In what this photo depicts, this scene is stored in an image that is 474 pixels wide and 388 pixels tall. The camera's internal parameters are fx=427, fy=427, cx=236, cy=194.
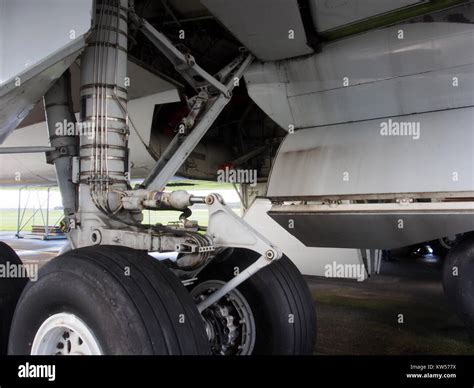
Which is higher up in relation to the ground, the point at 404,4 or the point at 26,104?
the point at 404,4

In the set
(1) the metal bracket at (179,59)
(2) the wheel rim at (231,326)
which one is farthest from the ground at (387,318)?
(1) the metal bracket at (179,59)

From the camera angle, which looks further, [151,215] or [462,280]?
[151,215]

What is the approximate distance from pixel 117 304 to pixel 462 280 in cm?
264

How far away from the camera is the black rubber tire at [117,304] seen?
1306 millimetres

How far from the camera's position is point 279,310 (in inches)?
79.5

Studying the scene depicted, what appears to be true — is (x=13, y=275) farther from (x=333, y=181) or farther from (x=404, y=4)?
(x=404, y=4)

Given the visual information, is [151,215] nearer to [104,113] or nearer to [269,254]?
[104,113]

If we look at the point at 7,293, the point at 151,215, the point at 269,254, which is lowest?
the point at 7,293

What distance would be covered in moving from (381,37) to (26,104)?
66.6 inches

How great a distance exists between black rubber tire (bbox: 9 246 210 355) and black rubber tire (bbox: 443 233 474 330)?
2.29m

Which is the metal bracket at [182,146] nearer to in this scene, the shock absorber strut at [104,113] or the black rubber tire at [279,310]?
the shock absorber strut at [104,113]

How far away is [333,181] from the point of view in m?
2.31

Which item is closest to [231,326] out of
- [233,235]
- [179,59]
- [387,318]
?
[233,235]

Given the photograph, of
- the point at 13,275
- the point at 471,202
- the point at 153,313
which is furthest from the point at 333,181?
the point at 13,275
